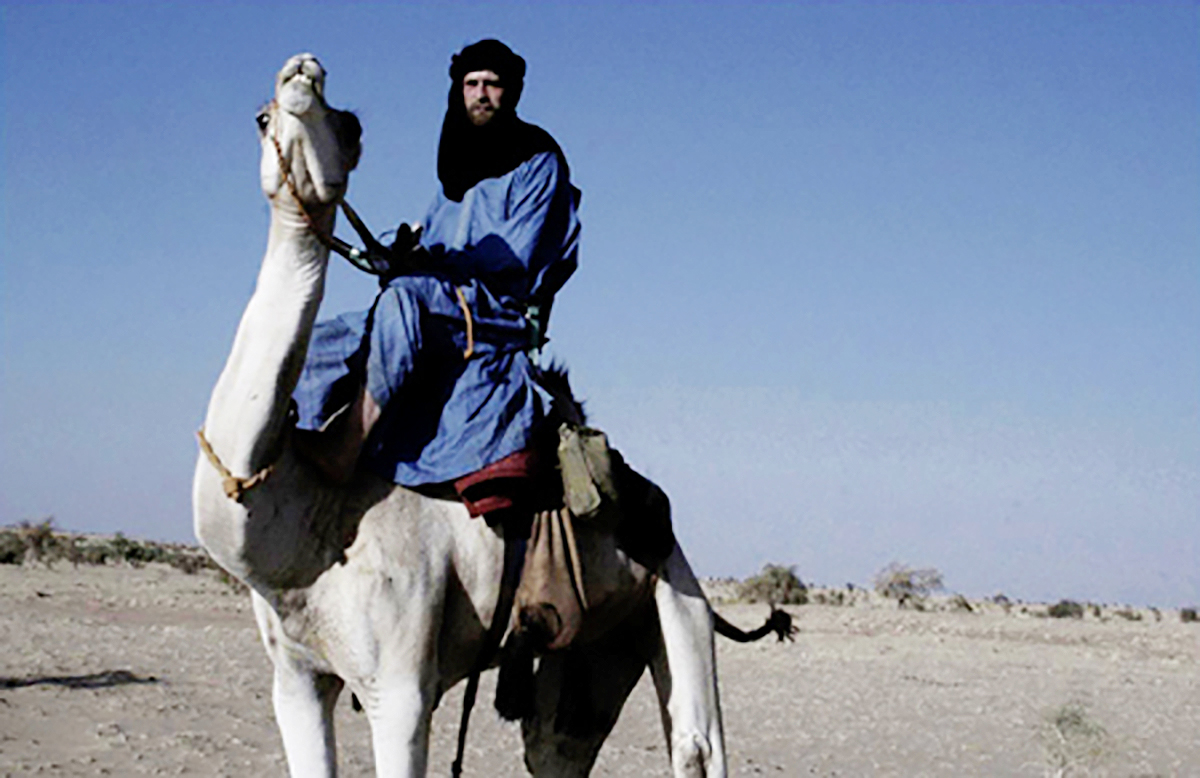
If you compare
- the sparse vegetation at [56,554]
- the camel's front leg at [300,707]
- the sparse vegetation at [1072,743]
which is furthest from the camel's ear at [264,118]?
the sparse vegetation at [56,554]

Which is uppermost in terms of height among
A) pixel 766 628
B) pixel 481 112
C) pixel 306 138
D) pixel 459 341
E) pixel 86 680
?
pixel 481 112

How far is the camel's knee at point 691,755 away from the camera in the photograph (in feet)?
19.6

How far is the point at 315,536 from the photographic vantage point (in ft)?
16.9

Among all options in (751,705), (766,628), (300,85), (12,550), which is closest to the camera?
(300,85)

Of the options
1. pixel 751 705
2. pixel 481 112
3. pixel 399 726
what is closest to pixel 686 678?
pixel 399 726

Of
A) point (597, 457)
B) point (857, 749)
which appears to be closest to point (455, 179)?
point (597, 457)

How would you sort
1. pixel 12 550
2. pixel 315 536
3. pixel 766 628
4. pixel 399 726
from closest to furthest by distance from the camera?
pixel 399 726
pixel 315 536
pixel 766 628
pixel 12 550

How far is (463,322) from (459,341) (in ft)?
0.22

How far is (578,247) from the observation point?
601 cm

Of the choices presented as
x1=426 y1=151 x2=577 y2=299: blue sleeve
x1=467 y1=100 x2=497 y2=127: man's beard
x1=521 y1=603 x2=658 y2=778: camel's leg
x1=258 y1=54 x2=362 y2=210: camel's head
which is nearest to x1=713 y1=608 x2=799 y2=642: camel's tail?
x1=521 y1=603 x2=658 y2=778: camel's leg

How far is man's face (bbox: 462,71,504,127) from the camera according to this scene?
232 inches

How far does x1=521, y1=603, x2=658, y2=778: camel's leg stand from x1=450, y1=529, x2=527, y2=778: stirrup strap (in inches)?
28.4

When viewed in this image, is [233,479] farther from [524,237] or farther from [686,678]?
[686,678]

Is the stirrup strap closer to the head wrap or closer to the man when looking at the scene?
the man
